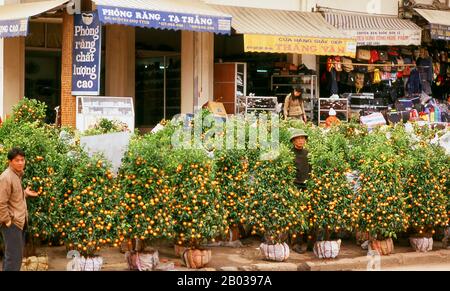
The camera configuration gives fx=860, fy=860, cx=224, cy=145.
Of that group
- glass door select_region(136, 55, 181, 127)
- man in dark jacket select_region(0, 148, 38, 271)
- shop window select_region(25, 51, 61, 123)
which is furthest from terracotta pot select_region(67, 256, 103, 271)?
glass door select_region(136, 55, 181, 127)

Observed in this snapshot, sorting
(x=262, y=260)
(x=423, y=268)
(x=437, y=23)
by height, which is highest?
(x=437, y=23)

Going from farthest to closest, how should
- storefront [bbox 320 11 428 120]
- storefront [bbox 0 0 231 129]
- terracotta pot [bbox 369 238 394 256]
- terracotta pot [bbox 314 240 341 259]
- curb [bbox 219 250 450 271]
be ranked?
1. storefront [bbox 320 11 428 120]
2. storefront [bbox 0 0 231 129]
3. terracotta pot [bbox 369 238 394 256]
4. terracotta pot [bbox 314 240 341 259]
5. curb [bbox 219 250 450 271]

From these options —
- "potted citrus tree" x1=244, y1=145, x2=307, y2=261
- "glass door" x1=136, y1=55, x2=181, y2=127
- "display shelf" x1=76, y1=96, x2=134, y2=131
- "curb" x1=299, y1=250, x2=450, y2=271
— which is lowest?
"curb" x1=299, y1=250, x2=450, y2=271

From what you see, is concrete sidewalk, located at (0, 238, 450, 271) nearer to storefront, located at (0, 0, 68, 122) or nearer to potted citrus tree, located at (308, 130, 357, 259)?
potted citrus tree, located at (308, 130, 357, 259)

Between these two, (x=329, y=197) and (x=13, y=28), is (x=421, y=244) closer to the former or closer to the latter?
(x=329, y=197)

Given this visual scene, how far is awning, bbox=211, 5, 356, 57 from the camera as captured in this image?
56.8ft

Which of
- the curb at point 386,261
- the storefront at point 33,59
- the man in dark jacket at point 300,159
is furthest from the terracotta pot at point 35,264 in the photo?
the storefront at point 33,59

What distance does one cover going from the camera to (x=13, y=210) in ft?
31.2

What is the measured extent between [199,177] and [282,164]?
137 cm

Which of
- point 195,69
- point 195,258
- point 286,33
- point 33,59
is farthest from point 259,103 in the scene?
point 195,258

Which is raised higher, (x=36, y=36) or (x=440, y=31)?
(x=440, y=31)

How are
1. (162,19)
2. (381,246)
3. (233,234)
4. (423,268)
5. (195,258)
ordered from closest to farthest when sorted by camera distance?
(195,258) → (423,268) → (381,246) → (233,234) → (162,19)

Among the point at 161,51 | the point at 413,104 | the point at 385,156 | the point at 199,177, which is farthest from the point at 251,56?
the point at 199,177

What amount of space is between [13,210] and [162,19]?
265 inches
